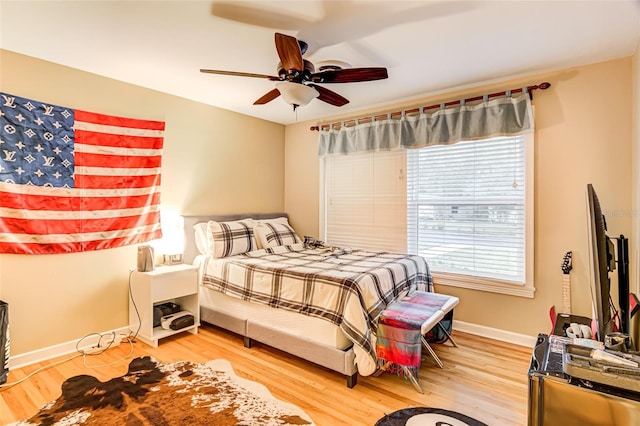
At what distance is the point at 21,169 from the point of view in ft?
8.38

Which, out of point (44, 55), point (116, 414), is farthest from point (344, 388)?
point (44, 55)

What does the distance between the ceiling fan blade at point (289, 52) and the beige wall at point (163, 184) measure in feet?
6.53

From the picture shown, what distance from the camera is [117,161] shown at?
121 inches

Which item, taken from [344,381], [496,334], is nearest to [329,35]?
[344,381]

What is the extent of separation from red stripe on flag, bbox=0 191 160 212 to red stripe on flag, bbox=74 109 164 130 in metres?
0.68

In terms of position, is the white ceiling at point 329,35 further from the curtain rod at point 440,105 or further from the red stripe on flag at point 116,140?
the red stripe on flag at point 116,140

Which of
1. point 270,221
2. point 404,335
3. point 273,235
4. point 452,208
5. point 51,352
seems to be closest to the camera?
point 404,335

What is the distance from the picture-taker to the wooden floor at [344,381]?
204 cm

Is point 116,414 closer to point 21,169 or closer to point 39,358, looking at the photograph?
point 39,358

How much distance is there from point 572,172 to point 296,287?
2.54 m

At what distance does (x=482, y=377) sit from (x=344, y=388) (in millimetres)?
1053

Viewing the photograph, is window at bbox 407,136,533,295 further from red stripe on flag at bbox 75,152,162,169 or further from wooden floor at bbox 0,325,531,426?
red stripe on flag at bbox 75,152,162,169

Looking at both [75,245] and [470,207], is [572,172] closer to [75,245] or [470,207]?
[470,207]

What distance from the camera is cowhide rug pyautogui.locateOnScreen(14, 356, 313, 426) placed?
1.92 meters
